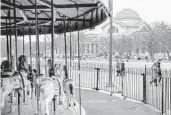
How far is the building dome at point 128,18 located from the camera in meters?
89.8

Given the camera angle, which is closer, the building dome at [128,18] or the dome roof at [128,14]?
the building dome at [128,18]

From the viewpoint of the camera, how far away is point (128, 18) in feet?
300

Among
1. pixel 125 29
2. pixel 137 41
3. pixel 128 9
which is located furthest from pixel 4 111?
pixel 128 9

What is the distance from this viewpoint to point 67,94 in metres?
8.30

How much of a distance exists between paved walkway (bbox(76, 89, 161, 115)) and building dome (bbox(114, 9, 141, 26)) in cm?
7969

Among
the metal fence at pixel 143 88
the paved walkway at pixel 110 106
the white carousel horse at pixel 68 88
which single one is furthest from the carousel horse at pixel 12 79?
the metal fence at pixel 143 88

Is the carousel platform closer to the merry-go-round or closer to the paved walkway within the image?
the merry-go-round

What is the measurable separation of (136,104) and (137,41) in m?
48.8

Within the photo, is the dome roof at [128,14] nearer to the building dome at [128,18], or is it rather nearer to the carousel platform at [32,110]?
the building dome at [128,18]

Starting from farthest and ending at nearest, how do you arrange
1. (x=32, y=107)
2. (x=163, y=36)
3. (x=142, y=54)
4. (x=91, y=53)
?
1. (x=91, y=53)
2. (x=142, y=54)
3. (x=163, y=36)
4. (x=32, y=107)

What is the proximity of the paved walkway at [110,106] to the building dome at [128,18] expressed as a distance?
79.7 metres

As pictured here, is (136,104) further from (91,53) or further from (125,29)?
(125,29)

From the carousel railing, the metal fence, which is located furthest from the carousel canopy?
the metal fence


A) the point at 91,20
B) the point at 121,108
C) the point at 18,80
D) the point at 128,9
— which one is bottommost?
the point at 121,108
